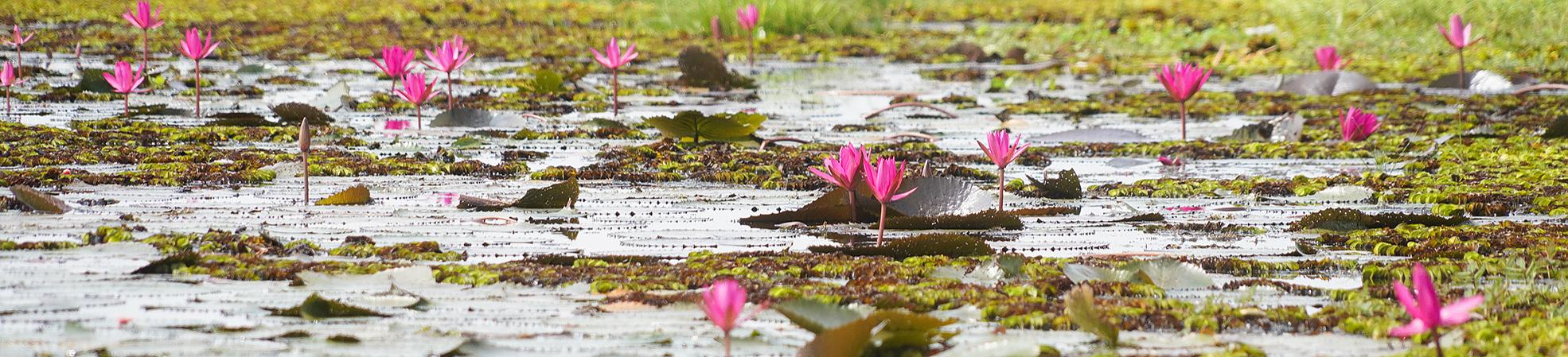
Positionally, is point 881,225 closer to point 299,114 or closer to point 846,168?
point 846,168

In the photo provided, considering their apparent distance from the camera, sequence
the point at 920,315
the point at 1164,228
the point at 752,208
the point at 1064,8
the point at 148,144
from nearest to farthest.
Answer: the point at 920,315 → the point at 1164,228 → the point at 752,208 → the point at 148,144 → the point at 1064,8

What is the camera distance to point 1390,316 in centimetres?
194

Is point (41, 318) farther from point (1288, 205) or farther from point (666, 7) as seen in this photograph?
point (666, 7)

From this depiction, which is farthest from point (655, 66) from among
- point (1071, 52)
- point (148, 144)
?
point (148, 144)

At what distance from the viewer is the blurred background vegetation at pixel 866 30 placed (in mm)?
7156

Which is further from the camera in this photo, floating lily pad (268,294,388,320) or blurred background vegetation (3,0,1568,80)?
blurred background vegetation (3,0,1568,80)

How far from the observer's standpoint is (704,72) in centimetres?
588

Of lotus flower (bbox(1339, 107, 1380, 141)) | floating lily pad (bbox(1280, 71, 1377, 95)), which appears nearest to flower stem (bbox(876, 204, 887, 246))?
lotus flower (bbox(1339, 107, 1380, 141))

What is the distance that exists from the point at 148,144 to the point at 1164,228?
241 centimetres

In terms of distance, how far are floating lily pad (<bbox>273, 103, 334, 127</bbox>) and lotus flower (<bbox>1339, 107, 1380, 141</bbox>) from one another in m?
2.71

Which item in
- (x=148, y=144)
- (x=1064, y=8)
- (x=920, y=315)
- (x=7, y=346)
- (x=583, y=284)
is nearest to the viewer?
(x=7, y=346)

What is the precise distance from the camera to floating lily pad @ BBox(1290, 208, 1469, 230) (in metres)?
2.71

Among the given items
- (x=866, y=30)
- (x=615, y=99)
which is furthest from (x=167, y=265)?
(x=866, y=30)

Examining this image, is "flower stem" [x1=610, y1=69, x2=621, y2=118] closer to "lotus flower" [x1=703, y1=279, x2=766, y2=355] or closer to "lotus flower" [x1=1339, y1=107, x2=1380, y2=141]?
"lotus flower" [x1=1339, y1=107, x2=1380, y2=141]
